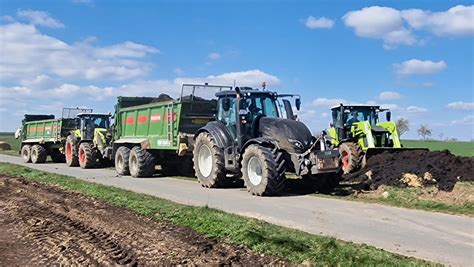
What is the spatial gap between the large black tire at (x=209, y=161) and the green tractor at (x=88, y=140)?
8832 millimetres

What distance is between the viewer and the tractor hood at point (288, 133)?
13.5 meters

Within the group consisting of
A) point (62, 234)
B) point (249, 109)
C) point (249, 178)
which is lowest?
point (62, 234)

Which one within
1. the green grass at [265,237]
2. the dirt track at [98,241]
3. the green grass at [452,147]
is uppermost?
the green grass at [452,147]

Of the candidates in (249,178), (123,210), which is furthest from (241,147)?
(123,210)

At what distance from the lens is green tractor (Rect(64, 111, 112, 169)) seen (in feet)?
79.6

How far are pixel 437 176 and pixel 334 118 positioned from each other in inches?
289

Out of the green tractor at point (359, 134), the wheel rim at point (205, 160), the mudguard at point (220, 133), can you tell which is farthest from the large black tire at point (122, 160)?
the green tractor at point (359, 134)

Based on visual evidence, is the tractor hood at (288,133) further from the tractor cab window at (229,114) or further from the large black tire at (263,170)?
the tractor cab window at (229,114)

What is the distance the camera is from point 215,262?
6.51 metres

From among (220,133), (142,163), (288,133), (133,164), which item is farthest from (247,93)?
(133,164)

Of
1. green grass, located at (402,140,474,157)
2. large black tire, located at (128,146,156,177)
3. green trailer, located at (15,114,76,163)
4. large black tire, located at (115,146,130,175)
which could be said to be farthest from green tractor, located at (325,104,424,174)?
green grass, located at (402,140,474,157)

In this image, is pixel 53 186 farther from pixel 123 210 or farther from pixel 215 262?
pixel 215 262

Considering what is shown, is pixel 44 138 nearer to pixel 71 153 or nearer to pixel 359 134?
pixel 71 153

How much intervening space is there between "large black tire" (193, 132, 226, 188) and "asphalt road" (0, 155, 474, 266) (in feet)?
2.20
